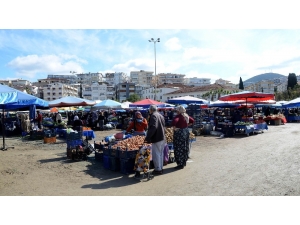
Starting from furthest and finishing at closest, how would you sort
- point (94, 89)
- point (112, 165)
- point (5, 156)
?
point (94, 89), point (5, 156), point (112, 165)

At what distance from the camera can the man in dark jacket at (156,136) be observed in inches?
248

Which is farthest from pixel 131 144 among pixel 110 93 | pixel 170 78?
pixel 170 78

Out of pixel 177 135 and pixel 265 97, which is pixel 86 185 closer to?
pixel 177 135

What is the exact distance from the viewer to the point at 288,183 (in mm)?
5273

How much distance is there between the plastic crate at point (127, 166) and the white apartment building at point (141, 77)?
401ft

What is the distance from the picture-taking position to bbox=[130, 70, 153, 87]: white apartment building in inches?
5054

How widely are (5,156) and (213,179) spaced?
7.90m

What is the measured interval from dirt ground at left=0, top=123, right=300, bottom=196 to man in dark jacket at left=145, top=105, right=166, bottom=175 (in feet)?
1.25

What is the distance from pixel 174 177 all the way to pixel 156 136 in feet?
3.62

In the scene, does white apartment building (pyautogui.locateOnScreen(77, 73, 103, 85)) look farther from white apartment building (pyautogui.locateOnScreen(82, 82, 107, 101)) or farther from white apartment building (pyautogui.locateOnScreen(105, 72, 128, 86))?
white apartment building (pyautogui.locateOnScreen(82, 82, 107, 101))

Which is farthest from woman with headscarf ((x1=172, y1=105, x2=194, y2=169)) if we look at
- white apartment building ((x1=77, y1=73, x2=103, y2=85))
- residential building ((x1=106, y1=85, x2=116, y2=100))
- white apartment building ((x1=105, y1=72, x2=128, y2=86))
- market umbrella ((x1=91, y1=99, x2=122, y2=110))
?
white apartment building ((x1=77, y1=73, x2=103, y2=85))

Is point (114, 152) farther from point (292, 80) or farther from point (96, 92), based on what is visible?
point (96, 92)

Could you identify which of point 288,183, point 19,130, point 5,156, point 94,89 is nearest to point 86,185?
point 288,183

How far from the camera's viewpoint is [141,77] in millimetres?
128375
